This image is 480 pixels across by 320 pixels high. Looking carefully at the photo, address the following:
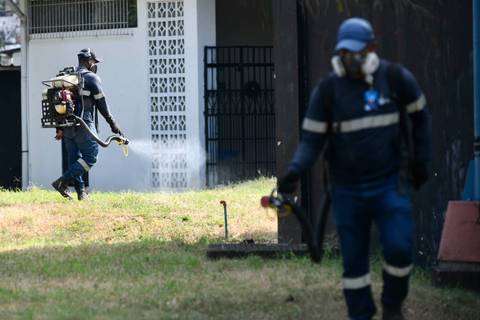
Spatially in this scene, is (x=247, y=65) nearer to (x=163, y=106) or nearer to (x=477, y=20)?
(x=163, y=106)

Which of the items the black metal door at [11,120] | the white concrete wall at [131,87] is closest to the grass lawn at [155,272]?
the white concrete wall at [131,87]

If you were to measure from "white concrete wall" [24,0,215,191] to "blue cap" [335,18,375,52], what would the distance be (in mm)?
11107

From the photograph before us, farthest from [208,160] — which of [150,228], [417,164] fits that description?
[417,164]

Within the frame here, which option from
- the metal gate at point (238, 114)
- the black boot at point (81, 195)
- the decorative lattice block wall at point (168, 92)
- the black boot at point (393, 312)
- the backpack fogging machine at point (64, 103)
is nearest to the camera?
the black boot at point (393, 312)

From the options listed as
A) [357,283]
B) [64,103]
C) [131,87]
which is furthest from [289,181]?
[131,87]

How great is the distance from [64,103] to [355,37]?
7677 millimetres

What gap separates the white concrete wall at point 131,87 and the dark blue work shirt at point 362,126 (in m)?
11.0

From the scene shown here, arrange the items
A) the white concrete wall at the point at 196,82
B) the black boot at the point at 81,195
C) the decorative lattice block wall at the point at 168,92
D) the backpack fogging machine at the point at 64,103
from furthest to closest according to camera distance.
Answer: the decorative lattice block wall at the point at 168,92 < the white concrete wall at the point at 196,82 < the black boot at the point at 81,195 < the backpack fogging machine at the point at 64,103

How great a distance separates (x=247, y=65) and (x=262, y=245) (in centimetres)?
867

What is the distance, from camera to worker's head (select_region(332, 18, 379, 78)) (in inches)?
258

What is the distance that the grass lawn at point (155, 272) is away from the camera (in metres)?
7.80

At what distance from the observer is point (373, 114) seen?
659 cm

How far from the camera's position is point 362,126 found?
660 cm

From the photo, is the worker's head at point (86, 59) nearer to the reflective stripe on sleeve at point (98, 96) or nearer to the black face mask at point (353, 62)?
the reflective stripe on sleeve at point (98, 96)
